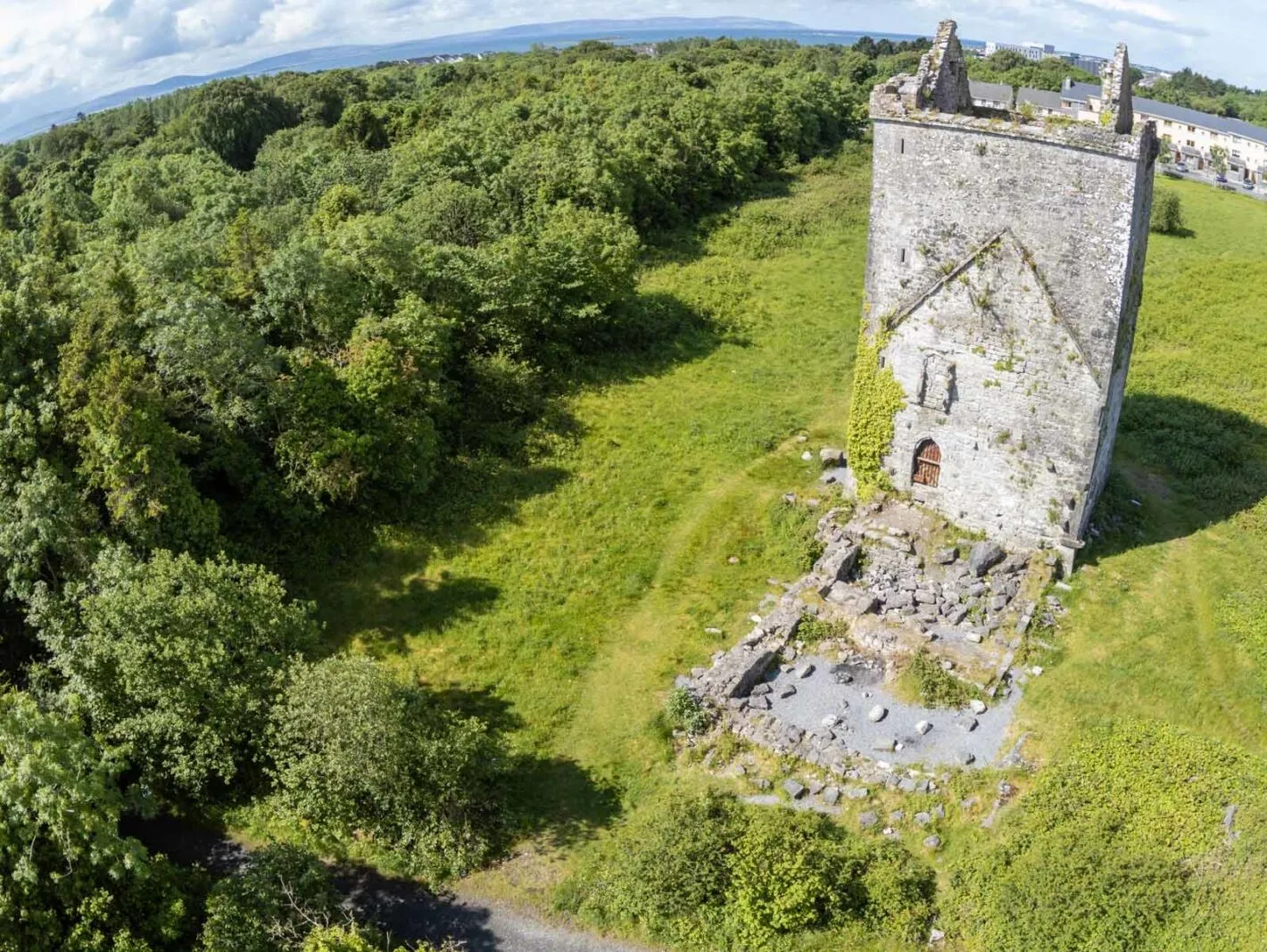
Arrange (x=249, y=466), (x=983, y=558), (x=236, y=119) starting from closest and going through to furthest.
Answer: (x=983, y=558)
(x=249, y=466)
(x=236, y=119)

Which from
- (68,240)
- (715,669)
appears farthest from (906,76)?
(68,240)

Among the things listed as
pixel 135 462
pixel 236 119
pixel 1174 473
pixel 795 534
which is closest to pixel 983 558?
pixel 795 534

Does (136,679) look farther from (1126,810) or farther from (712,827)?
(1126,810)

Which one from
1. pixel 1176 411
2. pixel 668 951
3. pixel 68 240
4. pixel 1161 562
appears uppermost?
pixel 68 240

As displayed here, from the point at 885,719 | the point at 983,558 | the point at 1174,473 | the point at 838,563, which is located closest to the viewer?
the point at 885,719

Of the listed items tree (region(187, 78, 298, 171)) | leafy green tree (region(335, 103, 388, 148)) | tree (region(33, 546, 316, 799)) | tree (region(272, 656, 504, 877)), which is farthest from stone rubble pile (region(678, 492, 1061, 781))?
tree (region(187, 78, 298, 171))

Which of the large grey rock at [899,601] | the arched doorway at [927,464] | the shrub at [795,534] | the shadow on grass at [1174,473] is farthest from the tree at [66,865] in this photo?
the shadow on grass at [1174,473]

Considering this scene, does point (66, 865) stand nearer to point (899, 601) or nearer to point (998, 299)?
point (899, 601)
